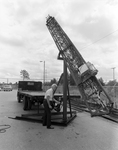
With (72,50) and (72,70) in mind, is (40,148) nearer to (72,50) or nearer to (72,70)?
(72,70)

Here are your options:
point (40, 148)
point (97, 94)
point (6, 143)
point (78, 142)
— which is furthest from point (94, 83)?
point (6, 143)

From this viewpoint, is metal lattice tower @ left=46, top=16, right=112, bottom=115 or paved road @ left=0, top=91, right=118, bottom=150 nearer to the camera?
paved road @ left=0, top=91, right=118, bottom=150

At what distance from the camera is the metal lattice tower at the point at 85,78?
6.11m

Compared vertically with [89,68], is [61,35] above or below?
above

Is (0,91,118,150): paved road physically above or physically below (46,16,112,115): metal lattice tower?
below

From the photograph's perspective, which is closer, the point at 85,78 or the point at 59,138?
the point at 59,138

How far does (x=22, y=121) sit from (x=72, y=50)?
13.4ft

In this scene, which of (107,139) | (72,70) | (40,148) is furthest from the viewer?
(72,70)

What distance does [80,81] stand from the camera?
6387 mm

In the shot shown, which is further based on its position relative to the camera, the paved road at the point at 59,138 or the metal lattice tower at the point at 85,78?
the metal lattice tower at the point at 85,78

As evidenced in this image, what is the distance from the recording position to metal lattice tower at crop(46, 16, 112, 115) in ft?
20.0

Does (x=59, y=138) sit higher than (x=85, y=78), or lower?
lower

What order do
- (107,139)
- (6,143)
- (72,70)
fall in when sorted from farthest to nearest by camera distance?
(72,70) → (107,139) → (6,143)

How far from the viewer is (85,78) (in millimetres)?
6277
